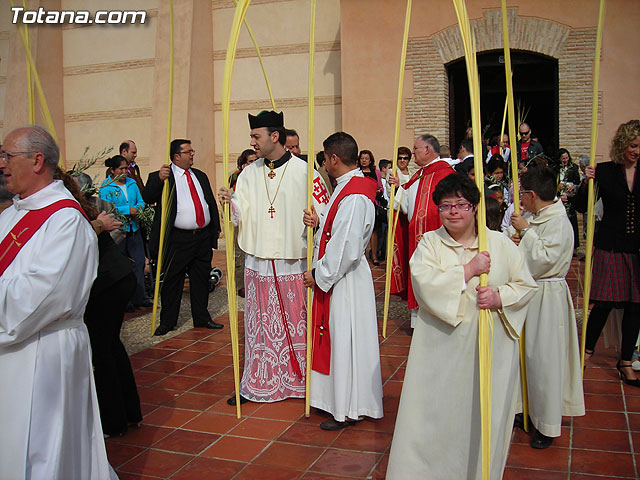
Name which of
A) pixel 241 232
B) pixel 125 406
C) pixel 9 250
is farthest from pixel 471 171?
pixel 9 250

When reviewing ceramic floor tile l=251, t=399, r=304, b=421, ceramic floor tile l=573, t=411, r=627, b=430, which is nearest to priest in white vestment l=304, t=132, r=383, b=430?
ceramic floor tile l=251, t=399, r=304, b=421

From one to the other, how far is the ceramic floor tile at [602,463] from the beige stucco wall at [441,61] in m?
9.10

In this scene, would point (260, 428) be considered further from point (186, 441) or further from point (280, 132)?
point (280, 132)

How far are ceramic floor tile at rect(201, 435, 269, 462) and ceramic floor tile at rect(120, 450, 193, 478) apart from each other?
155mm

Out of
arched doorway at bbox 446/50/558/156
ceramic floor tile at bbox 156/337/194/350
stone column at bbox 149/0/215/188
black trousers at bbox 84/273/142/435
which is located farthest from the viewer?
stone column at bbox 149/0/215/188

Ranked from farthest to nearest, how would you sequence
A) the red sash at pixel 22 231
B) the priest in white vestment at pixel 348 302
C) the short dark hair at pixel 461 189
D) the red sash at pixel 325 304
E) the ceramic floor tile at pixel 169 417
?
1. the ceramic floor tile at pixel 169 417
2. the red sash at pixel 325 304
3. the priest in white vestment at pixel 348 302
4. the short dark hair at pixel 461 189
5. the red sash at pixel 22 231

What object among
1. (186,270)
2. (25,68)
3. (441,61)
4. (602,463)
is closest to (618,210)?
(602,463)

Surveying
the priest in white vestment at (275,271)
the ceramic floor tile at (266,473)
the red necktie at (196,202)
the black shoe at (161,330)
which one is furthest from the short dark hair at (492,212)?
the black shoe at (161,330)

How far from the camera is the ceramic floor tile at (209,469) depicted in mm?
3522

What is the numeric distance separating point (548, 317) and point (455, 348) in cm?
117

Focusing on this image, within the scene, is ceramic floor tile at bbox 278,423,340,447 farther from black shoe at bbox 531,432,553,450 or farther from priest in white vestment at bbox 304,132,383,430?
black shoe at bbox 531,432,553,450

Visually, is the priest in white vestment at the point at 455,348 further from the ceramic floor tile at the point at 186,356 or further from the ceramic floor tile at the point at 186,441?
the ceramic floor tile at the point at 186,356

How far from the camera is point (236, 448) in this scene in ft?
12.7

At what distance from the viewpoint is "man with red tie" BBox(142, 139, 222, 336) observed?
21.7 feet
